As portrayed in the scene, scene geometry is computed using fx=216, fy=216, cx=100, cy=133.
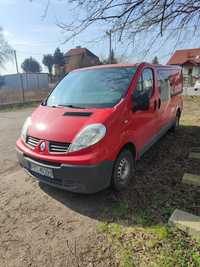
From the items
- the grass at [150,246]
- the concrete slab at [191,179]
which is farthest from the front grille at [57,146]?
the concrete slab at [191,179]

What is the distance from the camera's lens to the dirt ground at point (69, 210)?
2197 mm

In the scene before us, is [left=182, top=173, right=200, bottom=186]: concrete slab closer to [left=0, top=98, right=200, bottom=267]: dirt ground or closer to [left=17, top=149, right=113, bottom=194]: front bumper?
[left=0, top=98, right=200, bottom=267]: dirt ground

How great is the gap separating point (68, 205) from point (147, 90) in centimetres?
229

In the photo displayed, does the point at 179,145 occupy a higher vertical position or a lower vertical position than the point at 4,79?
lower

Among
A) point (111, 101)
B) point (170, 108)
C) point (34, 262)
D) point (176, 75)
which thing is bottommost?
point (34, 262)

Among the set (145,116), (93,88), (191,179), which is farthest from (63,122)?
(191,179)

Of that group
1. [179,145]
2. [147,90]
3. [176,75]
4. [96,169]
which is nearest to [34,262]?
[96,169]

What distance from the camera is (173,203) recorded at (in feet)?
9.40

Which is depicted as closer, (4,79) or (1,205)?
(1,205)

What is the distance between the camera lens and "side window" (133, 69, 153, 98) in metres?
3.44

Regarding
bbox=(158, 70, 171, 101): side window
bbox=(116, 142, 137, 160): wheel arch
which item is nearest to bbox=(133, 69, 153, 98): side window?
bbox=(158, 70, 171, 101): side window

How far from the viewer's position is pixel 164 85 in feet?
15.6

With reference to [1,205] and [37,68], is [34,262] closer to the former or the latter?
[1,205]

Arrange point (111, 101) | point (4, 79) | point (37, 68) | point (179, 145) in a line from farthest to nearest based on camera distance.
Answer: point (37, 68), point (4, 79), point (179, 145), point (111, 101)
